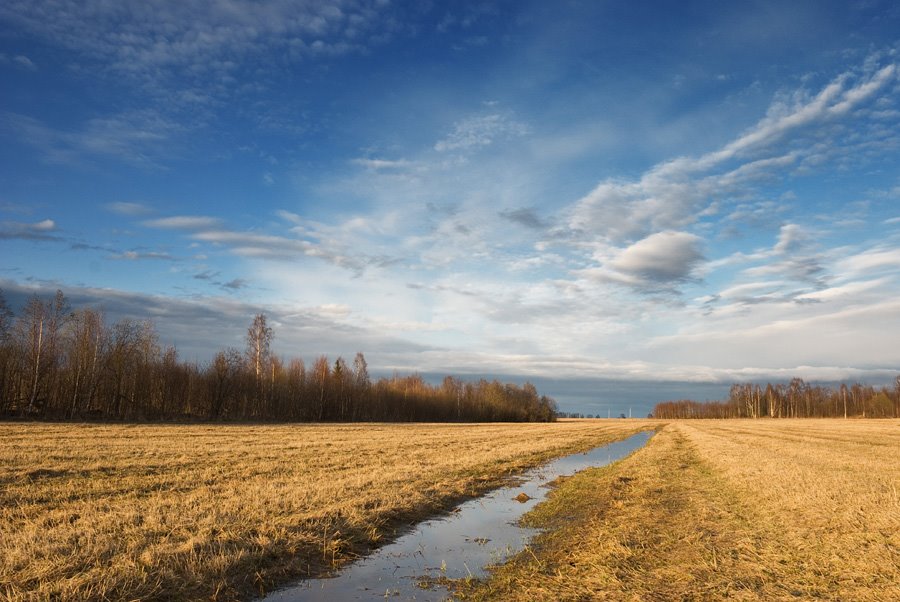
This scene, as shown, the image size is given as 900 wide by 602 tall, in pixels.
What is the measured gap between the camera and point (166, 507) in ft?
38.3

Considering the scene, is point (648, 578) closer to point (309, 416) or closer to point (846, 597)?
point (846, 597)

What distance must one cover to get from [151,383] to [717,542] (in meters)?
71.4

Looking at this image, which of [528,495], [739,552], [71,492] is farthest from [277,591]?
[528,495]

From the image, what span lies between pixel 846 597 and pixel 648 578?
8.17ft

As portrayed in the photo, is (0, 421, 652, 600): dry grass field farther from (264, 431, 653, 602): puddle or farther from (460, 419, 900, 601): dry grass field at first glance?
(460, 419, 900, 601): dry grass field

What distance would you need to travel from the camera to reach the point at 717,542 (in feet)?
33.0

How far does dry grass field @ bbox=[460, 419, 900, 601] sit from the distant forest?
190 feet

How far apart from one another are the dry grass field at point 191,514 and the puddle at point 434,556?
522 millimetres

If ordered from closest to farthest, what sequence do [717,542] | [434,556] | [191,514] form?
[434,556] < [717,542] < [191,514]

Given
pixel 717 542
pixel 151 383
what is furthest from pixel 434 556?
pixel 151 383

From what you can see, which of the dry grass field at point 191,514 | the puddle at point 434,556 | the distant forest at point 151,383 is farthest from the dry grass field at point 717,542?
the distant forest at point 151,383

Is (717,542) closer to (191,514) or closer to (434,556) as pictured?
(434,556)

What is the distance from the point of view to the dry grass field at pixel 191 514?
24.1 ft

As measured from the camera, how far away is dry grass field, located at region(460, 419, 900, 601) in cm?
754
